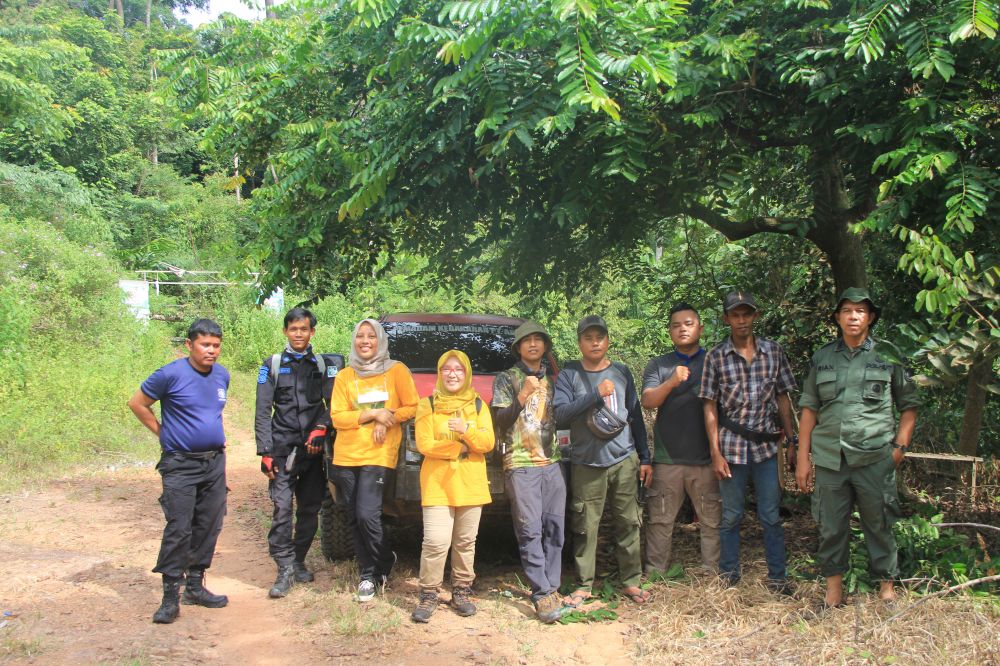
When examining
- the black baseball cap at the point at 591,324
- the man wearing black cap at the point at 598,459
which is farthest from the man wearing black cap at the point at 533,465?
the black baseball cap at the point at 591,324

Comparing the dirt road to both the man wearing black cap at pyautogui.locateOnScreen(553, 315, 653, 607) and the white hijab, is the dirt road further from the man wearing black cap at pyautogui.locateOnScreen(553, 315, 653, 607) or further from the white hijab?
the white hijab

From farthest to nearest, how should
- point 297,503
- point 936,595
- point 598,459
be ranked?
point 297,503 < point 598,459 < point 936,595

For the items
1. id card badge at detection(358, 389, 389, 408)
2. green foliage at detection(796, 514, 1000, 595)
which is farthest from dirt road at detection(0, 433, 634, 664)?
green foliage at detection(796, 514, 1000, 595)

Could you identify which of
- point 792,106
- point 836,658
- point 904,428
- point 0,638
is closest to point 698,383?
point 904,428

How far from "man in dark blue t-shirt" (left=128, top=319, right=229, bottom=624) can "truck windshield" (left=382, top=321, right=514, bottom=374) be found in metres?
1.76

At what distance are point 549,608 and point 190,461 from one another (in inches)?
93.7

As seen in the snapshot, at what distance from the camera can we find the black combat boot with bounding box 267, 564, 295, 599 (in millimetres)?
4984

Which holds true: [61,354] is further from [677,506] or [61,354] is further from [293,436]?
[677,506]

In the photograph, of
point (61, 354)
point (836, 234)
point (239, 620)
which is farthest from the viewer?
point (61, 354)

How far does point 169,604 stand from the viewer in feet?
14.9

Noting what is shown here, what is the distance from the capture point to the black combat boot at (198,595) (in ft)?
15.8

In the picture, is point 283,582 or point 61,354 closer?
point 283,582

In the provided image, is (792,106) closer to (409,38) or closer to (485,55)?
(485,55)

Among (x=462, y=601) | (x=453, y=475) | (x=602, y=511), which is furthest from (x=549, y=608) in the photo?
(x=453, y=475)
